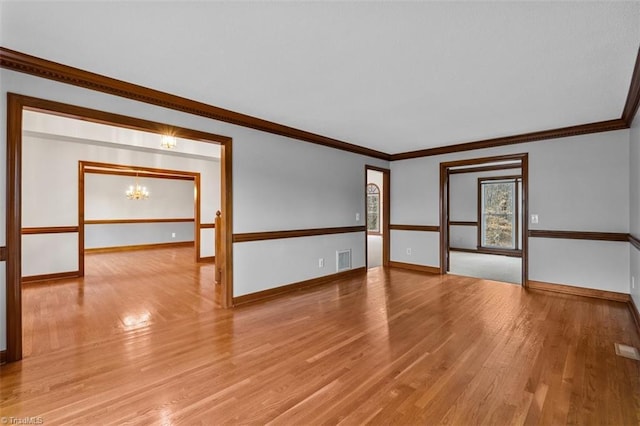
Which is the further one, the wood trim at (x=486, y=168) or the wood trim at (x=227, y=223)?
the wood trim at (x=486, y=168)

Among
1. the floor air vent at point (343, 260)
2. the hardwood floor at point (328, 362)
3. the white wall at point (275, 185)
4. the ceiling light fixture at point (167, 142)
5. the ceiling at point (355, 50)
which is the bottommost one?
the hardwood floor at point (328, 362)

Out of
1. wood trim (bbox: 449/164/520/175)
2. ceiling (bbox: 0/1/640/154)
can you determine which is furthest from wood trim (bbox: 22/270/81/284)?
wood trim (bbox: 449/164/520/175)

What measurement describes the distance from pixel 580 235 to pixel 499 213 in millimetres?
→ 4410

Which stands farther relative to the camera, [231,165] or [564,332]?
[231,165]

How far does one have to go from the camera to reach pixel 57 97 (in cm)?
254

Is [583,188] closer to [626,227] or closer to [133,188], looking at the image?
[626,227]

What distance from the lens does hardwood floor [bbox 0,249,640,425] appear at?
178 cm

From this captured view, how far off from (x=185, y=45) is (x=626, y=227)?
18.0 ft

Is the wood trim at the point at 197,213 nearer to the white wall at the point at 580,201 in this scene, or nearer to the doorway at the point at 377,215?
the doorway at the point at 377,215

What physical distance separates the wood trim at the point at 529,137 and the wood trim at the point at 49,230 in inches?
249

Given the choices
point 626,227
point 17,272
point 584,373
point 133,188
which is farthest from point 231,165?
point 133,188

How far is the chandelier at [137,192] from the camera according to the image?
8.70m

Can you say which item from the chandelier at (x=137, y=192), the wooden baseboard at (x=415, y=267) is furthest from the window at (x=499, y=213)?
the chandelier at (x=137, y=192)

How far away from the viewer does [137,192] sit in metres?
8.67
